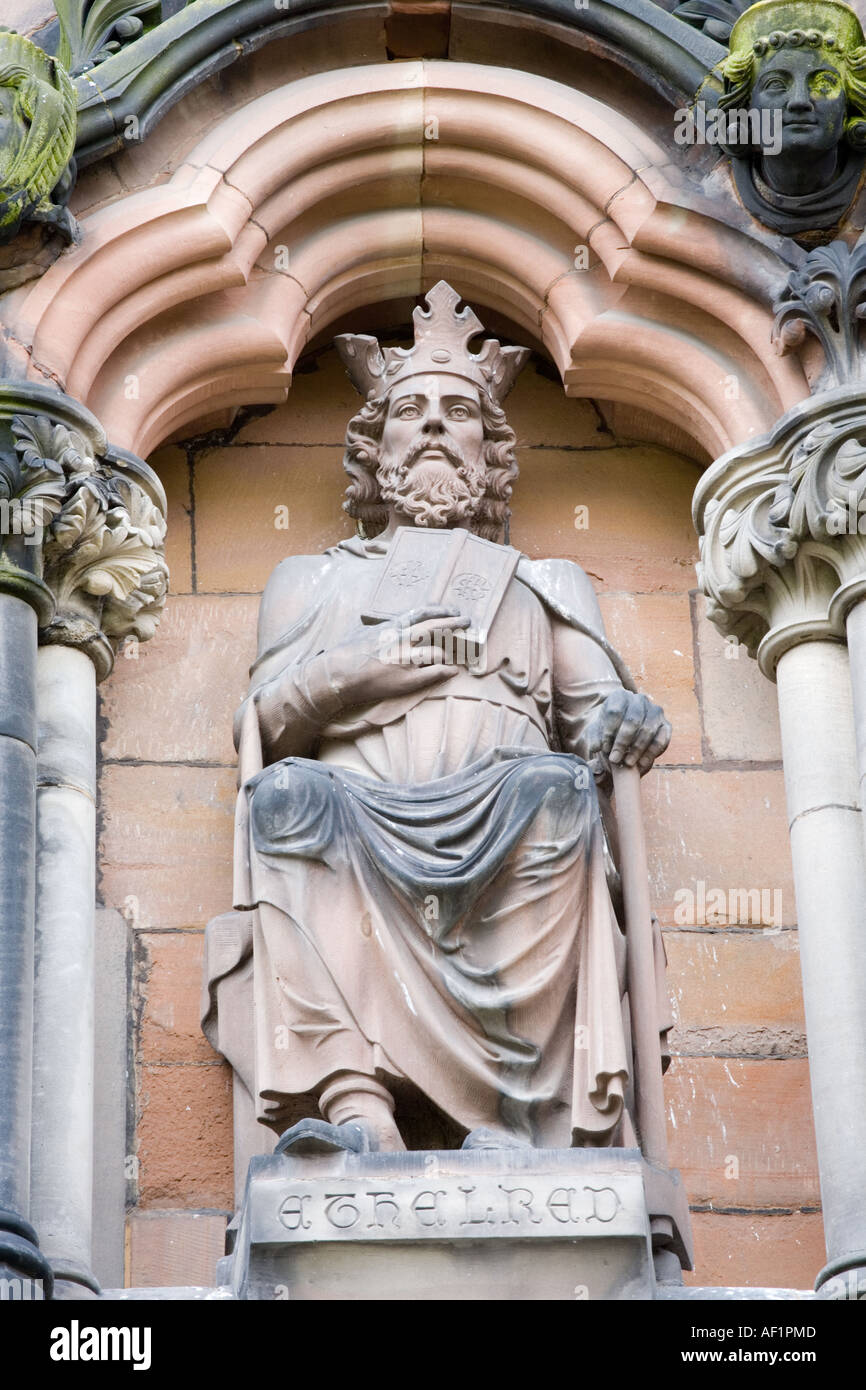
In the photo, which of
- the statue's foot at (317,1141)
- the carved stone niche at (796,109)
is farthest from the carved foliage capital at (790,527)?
the statue's foot at (317,1141)

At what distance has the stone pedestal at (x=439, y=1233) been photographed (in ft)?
20.1

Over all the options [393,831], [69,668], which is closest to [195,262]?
[69,668]

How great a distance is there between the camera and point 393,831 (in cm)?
669

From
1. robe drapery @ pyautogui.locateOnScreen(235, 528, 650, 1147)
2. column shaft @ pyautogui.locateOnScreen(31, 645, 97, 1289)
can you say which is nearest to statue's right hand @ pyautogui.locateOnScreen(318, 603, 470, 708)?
robe drapery @ pyautogui.locateOnScreen(235, 528, 650, 1147)

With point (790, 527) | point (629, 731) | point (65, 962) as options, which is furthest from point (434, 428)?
point (65, 962)

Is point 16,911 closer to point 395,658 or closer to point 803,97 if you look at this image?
point 395,658

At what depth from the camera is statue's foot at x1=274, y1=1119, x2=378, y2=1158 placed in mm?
6215

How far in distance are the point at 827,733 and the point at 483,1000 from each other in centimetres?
120

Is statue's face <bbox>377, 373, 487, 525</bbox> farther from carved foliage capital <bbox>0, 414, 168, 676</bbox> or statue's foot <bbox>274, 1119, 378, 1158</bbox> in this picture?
statue's foot <bbox>274, 1119, 378, 1158</bbox>

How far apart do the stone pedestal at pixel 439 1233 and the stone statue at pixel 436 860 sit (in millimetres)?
133

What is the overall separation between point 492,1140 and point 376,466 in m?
2.12

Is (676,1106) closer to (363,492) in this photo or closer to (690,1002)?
(690,1002)

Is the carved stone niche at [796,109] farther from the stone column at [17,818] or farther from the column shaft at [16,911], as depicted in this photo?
the column shaft at [16,911]

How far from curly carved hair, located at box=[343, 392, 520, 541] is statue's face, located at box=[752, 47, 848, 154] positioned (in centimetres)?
100
